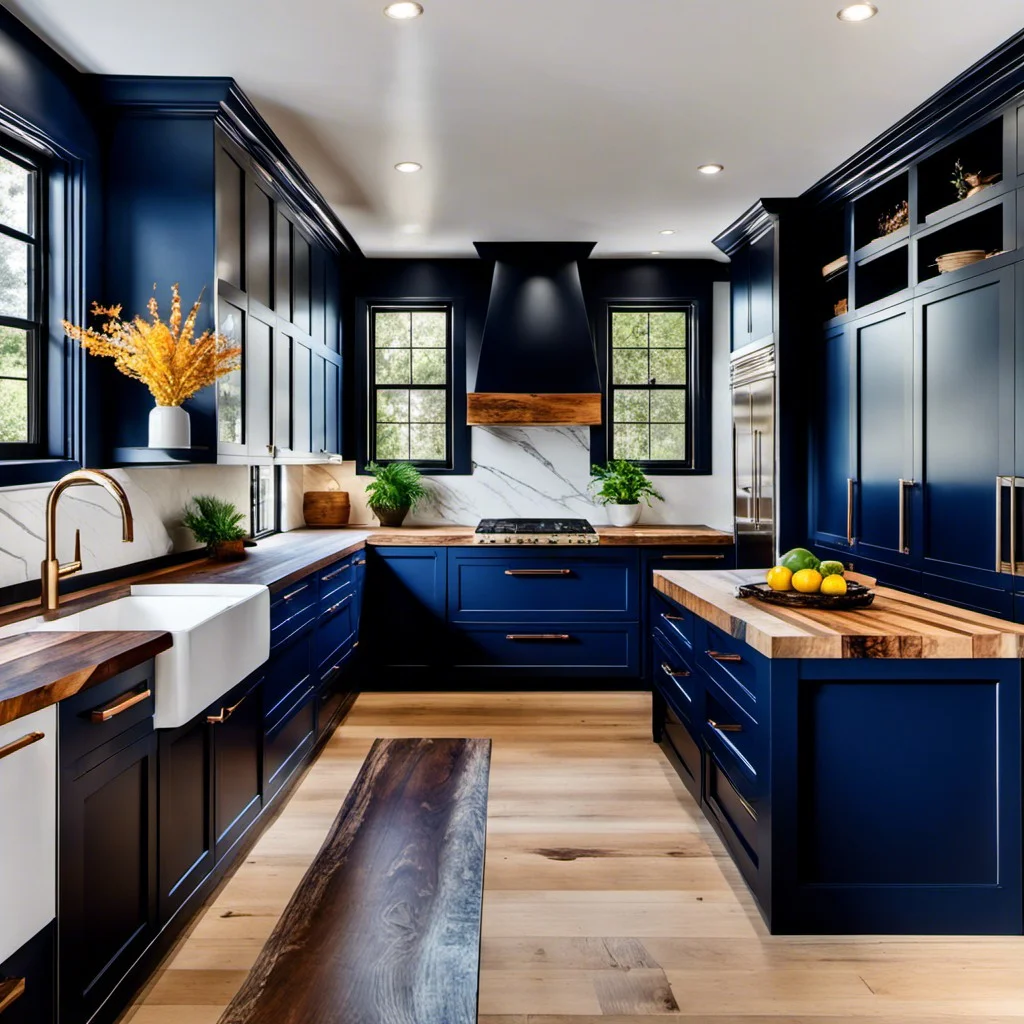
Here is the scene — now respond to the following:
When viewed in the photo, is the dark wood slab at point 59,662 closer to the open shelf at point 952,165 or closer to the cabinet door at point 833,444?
the open shelf at point 952,165

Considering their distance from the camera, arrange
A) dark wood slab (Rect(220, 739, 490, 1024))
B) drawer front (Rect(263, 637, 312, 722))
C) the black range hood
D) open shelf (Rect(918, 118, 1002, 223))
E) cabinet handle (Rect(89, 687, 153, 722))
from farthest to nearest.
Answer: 1. the black range hood
2. open shelf (Rect(918, 118, 1002, 223))
3. drawer front (Rect(263, 637, 312, 722))
4. cabinet handle (Rect(89, 687, 153, 722))
5. dark wood slab (Rect(220, 739, 490, 1024))

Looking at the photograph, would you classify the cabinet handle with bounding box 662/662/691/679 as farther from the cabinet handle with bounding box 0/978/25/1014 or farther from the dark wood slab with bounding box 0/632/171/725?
the cabinet handle with bounding box 0/978/25/1014

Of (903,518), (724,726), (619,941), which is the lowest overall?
(619,941)

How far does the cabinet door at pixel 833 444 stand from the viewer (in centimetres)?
416

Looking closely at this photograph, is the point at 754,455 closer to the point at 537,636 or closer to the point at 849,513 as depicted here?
the point at 849,513

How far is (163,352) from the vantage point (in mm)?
2955

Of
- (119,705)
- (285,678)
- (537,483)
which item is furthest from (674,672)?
(537,483)

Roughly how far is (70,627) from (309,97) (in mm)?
2078

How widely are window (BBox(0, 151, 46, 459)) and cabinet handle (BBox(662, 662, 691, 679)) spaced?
7.91ft

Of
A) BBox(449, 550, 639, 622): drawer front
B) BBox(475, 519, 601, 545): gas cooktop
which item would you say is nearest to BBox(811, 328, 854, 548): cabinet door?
BBox(449, 550, 639, 622): drawer front

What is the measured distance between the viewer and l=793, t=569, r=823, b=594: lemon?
2.81m

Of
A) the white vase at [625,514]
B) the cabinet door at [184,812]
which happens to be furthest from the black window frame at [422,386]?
the cabinet door at [184,812]

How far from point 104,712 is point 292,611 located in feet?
5.07

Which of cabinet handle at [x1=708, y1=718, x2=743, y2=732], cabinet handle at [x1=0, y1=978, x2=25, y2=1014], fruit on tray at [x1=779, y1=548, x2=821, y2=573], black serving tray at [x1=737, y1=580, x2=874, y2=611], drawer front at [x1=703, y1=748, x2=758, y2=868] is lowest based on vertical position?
drawer front at [x1=703, y1=748, x2=758, y2=868]
